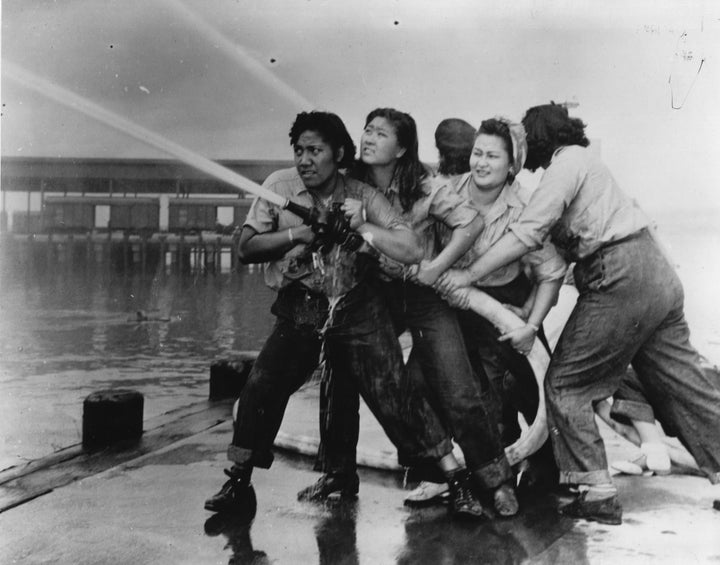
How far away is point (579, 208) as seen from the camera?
11.7 feet

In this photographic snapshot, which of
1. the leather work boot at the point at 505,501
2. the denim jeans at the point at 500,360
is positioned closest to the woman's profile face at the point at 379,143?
the denim jeans at the point at 500,360

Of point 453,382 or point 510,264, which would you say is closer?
point 453,382

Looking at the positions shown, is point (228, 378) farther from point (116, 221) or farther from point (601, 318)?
point (116, 221)

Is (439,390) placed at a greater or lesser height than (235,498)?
greater

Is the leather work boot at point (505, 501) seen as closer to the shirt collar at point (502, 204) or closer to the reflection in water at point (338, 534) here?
the reflection in water at point (338, 534)

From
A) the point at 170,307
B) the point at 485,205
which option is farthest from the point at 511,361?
the point at 170,307

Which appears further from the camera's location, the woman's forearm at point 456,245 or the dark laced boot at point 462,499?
the woman's forearm at point 456,245

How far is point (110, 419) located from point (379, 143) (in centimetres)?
237

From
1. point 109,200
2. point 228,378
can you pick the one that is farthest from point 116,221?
point 228,378

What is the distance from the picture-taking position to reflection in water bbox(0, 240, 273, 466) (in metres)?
7.70

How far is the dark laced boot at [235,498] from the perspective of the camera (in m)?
3.41

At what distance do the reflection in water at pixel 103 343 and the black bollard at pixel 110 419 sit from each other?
122 centimetres

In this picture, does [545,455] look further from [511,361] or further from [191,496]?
[191,496]

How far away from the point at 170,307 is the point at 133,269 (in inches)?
589
